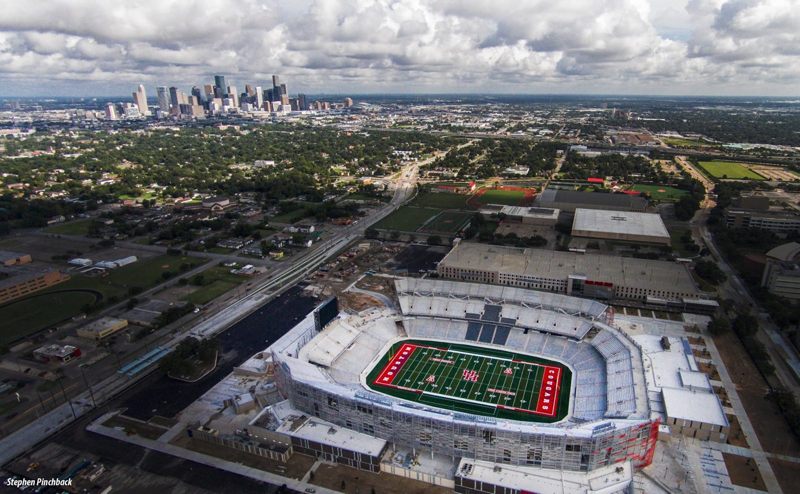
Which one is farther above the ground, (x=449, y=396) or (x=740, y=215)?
(x=740, y=215)

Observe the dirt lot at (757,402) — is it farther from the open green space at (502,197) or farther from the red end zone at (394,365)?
the open green space at (502,197)

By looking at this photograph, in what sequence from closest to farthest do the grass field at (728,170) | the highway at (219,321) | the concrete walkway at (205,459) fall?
the concrete walkway at (205,459) → the highway at (219,321) → the grass field at (728,170)

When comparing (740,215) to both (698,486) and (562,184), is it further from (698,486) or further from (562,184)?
(698,486)

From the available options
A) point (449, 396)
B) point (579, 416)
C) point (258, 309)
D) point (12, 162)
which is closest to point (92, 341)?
point (258, 309)

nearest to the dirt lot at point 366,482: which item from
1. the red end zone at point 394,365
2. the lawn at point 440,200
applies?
the red end zone at point 394,365

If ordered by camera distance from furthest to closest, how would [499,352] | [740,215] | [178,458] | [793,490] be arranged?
[740,215] → [499,352] → [178,458] → [793,490]

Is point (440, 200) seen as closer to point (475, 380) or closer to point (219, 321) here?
point (219, 321)

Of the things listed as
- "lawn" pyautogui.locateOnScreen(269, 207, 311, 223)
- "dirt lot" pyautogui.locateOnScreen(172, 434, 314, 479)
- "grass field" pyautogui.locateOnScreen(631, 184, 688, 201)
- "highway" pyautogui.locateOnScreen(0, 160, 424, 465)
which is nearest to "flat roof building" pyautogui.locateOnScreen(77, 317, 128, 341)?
"highway" pyautogui.locateOnScreen(0, 160, 424, 465)
